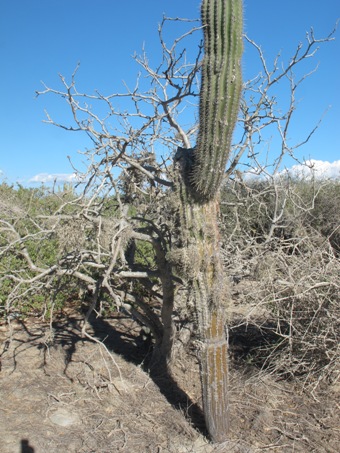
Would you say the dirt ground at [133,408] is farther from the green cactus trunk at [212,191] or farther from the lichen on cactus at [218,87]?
the lichen on cactus at [218,87]

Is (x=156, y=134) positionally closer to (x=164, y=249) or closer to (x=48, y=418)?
(x=164, y=249)

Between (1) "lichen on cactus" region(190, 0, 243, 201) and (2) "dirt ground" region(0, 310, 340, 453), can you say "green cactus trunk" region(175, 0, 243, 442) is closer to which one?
(1) "lichen on cactus" region(190, 0, 243, 201)

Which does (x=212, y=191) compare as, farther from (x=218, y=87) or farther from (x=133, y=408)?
(x=133, y=408)

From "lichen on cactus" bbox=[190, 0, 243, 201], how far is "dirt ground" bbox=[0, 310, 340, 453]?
165 centimetres

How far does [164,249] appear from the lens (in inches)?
159

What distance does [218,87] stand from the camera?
309cm

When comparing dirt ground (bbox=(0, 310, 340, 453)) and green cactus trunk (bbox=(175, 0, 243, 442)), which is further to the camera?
dirt ground (bbox=(0, 310, 340, 453))

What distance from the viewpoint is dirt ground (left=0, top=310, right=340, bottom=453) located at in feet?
11.3

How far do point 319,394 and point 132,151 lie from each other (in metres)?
3.01

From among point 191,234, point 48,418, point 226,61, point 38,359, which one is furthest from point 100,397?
point 226,61

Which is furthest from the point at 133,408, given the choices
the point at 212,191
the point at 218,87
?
the point at 218,87

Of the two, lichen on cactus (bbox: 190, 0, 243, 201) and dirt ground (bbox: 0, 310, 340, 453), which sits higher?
lichen on cactus (bbox: 190, 0, 243, 201)

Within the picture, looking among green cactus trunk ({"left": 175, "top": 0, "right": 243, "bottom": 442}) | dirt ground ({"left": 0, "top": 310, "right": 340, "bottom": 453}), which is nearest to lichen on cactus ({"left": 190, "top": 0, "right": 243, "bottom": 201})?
green cactus trunk ({"left": 175, "top": 0, "right": 243, "bottom": 442})

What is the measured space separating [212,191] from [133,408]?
2077 millimetres
